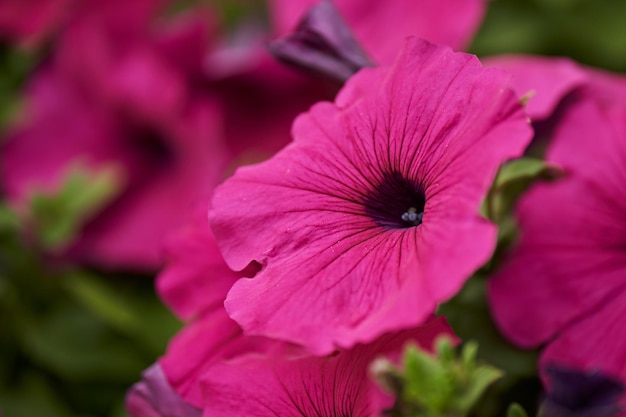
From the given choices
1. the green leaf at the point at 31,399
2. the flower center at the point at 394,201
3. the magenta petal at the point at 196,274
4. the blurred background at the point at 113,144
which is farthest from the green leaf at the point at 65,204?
the flower center at the point at 394,201

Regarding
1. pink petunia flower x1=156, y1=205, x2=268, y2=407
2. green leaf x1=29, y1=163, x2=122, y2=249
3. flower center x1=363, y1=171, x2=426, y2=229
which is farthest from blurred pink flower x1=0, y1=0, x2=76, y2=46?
flower center x1=363, y1=171, x2=426, y2=229

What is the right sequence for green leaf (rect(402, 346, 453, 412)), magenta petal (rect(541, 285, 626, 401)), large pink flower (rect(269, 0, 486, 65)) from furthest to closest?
1. large pink flower (rect(269, 0, 486, 65))
2. magenta petal (rect(541, 285, 626, 401))
3. green leaf (rect(402, 346, 453, 412))

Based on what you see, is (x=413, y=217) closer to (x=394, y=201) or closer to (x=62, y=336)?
(x=394, y=201)

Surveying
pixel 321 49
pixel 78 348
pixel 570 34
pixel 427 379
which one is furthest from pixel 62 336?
pixel 570 34

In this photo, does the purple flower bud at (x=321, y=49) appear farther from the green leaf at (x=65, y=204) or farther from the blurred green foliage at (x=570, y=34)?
the blurred green foliage at (x=570, y=34)

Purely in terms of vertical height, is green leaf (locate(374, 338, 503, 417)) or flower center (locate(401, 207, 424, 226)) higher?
flower center (locate(401, 207, 424, 226))

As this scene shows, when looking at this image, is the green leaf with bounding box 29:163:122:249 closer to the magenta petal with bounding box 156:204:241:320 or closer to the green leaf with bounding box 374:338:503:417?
the magenta petal with bounding box 156:204:241:320

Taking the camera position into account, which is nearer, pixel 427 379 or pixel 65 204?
pixel 427 379
